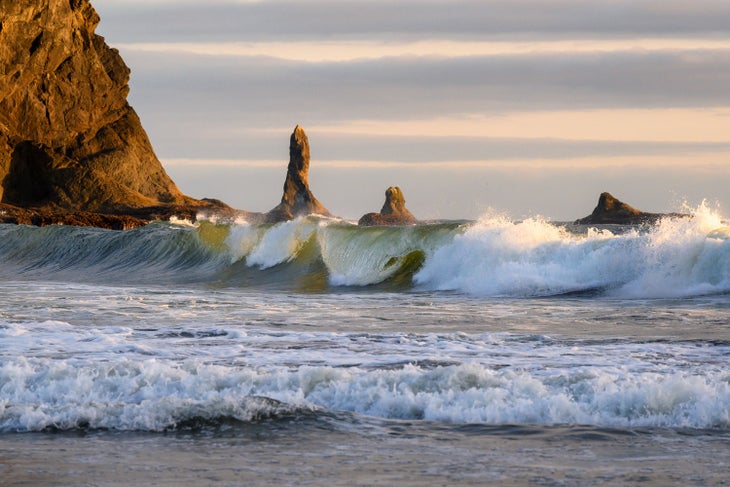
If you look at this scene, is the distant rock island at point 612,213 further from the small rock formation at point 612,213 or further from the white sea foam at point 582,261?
the white sea foam at point 582,261

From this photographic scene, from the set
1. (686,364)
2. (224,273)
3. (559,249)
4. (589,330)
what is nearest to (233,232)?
(224,273)

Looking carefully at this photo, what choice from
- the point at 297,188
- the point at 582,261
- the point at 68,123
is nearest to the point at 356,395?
the point at 582,261

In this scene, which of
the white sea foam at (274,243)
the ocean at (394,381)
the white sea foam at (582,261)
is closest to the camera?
the ocean at (394,381)

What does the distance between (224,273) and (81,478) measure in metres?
27.0

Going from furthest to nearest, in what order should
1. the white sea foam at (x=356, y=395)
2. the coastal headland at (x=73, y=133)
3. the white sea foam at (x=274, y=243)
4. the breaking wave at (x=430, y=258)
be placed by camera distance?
the coastal headland at (x=73, y=133), the white sea foam at (x=274, y=243), the breaking wave at (x=430, y=258), the white sea foam at (x=356, y=395)

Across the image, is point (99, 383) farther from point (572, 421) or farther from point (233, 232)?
point (233, 232)

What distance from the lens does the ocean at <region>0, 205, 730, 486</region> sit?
7.10m

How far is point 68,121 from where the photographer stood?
11031 cm

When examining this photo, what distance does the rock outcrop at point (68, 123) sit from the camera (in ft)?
323

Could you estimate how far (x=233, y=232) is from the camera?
38.9 metres

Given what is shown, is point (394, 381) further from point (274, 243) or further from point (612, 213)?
point (612, 213)

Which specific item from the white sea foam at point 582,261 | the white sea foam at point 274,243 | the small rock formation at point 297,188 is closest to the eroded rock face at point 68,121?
the small rock formation at point 297,188

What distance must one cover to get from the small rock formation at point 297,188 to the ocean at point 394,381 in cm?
12446

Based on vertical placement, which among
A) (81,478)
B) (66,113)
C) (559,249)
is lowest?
(81,478)
